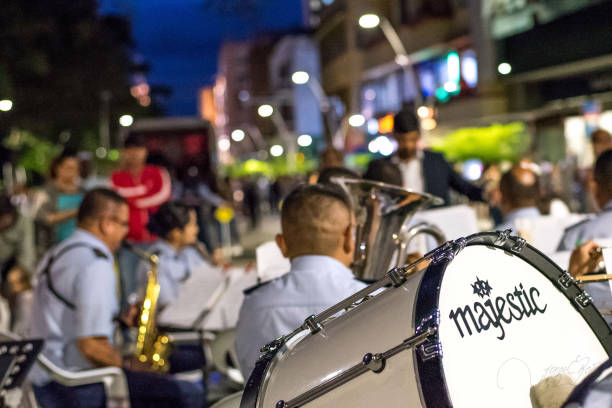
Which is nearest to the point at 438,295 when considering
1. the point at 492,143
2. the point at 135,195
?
the point at 135,195

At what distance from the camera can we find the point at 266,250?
399 cm

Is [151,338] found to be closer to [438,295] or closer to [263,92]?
[438,295]

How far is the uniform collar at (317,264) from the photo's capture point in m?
2.85

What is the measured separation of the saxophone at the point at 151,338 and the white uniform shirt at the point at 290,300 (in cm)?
232

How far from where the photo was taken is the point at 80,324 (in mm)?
3885

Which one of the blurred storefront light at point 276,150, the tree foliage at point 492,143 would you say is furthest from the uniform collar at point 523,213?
the blurred storefront light at point 276,150

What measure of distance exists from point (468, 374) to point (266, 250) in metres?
2.23

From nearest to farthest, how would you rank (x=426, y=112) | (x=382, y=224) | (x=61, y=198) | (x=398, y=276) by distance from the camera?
(x=398, y=276) → (x=382, y=224) → (x=61, y=198) → (x=426, y=112)

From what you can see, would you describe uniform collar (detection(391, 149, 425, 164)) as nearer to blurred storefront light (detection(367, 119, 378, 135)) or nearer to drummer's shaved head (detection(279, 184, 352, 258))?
drummer's shaved head (detection(279, 184, 352, 258))

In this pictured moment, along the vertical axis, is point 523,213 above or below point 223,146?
below

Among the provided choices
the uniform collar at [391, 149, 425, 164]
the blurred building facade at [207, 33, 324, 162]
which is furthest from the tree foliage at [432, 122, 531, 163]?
the blurred building facade at [207, 33, 324, 162]

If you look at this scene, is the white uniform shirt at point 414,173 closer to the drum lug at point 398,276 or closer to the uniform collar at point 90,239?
the uniform collar at point 90,239

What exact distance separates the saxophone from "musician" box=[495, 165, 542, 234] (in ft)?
7.31

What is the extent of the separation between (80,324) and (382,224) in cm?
140
